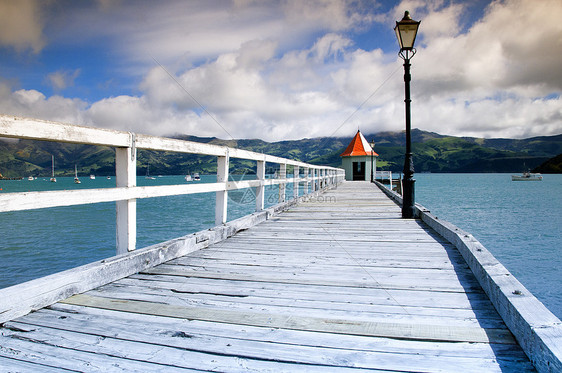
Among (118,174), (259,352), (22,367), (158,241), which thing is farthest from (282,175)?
(158,241)

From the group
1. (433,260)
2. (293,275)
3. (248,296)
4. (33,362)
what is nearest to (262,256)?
(293,275)

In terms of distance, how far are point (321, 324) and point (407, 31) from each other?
23.7 feet

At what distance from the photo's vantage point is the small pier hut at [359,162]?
4256cm

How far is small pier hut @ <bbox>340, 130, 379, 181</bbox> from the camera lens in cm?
4256

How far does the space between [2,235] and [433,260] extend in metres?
27.1

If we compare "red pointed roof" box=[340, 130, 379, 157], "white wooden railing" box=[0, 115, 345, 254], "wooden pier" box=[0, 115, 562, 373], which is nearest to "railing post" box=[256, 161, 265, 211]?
"white wooden railing" box=[0, 115, 345, 254]

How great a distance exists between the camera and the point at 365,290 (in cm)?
286

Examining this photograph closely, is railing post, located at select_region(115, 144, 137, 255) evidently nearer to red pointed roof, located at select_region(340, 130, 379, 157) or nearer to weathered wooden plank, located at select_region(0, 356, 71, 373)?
weathered wooden plank, located at select_region(0, 356, 71, 373)

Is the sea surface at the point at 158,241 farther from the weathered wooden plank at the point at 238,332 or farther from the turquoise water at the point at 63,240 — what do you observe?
the weathered wooden plank at the point at 238,332

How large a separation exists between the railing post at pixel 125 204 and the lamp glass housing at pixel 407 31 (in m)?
6.49

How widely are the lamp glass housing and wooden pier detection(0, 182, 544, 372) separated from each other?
544 centimetres

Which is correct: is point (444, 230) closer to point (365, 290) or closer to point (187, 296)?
point (365, 290)

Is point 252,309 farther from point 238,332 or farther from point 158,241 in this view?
point 158,241

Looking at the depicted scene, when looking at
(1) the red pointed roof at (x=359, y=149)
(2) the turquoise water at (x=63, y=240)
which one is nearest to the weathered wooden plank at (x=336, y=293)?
(2) the turquoise water at (x=63, y=240)
